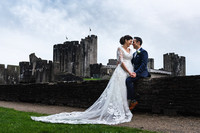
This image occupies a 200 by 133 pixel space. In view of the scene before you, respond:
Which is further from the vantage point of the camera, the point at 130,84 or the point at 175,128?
the point at 130,84

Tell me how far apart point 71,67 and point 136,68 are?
44174 mm

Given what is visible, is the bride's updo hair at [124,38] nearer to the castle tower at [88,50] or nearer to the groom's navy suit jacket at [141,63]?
the groom's navy suit jacket at [141,63]

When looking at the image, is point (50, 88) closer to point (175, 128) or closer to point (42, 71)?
point (175, 128)

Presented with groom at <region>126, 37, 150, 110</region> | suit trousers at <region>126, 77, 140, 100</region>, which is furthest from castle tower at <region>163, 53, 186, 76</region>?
suit trousers at <region>126, 77, 140, 100</region>

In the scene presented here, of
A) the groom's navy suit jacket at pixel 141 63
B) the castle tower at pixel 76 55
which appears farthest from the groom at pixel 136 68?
the castle tower at pixel 76 55

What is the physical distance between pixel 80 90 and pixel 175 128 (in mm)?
5776

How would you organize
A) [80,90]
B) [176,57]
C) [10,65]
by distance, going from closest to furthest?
[80,90] → [10,65] → [176,57]

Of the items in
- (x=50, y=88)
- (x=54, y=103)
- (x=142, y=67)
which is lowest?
(x=54, y=103)

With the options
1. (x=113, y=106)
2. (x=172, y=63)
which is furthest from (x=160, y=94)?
(x=172, y=63)

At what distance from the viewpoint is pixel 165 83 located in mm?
7070

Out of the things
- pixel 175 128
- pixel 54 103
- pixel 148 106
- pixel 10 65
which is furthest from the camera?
pixel 10 65

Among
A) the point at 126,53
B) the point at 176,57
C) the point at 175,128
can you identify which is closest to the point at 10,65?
the point at 126,53

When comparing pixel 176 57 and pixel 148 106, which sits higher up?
pixel 176 57

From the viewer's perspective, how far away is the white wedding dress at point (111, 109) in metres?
5.94
